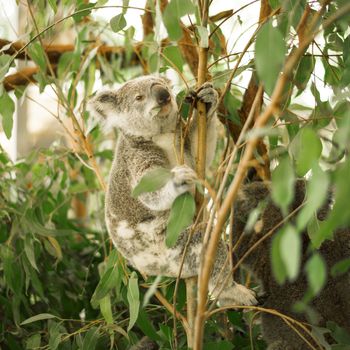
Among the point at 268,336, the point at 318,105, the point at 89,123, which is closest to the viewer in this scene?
the point at 318,105

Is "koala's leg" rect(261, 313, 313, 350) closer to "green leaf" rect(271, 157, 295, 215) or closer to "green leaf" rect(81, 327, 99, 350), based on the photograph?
"green leaf" rect(81, 327, 99, 350)

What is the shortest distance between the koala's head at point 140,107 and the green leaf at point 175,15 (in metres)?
0.99

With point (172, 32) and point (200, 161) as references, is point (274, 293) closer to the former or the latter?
point (200, 161)

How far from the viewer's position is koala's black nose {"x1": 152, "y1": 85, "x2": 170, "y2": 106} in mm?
2400

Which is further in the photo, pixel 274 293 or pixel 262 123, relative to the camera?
pixel 274 293

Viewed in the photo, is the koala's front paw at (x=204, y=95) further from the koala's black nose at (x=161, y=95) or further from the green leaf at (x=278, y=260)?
the green leaf at (x=278, y=260)

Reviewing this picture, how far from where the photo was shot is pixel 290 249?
86cm

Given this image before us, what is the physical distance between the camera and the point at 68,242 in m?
3.73

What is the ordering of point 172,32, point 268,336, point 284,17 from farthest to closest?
1. point 268,336
2. point 284,17
3. point 172,32

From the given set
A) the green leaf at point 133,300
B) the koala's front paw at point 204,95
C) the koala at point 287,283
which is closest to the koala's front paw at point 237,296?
the koala at point 287,283

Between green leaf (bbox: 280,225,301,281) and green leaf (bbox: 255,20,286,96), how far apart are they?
0.90 feet

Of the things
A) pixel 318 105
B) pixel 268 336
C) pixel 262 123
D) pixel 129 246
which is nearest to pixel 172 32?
pixel 262 123

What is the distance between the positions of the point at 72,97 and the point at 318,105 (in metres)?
1.30

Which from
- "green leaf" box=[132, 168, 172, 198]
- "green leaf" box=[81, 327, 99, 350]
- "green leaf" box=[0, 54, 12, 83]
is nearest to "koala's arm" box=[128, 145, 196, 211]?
"green leaf" box=[132, 168, 172, 198]
